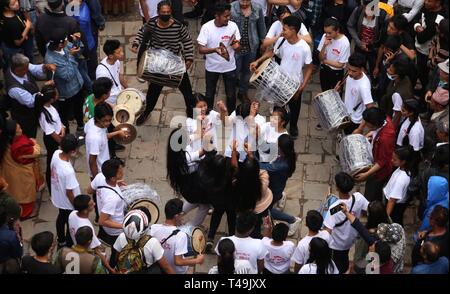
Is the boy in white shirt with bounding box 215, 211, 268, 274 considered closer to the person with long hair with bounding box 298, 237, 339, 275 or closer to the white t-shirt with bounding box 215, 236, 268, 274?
the white t-shirt with bounding box 215, 236, 268, 274

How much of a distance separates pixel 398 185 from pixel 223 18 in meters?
3.30

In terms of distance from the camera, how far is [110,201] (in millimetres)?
8828

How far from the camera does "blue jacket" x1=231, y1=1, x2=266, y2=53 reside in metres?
11.3

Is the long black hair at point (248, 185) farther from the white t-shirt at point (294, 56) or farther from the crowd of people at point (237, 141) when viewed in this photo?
the white t-shirt at point (294, 56)

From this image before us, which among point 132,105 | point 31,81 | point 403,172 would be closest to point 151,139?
point 132,105

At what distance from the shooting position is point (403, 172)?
9133 millimetres

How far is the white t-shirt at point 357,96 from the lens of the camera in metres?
10.3

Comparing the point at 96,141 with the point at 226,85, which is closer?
the point at 96,141

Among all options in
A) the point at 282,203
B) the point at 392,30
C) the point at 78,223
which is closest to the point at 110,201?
the point at 78,223

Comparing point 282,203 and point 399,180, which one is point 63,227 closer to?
point 282,203

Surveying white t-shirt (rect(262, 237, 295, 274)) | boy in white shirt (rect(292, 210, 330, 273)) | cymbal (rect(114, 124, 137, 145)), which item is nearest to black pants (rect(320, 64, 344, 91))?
cymbal (rect(114, 124, 137, 145))

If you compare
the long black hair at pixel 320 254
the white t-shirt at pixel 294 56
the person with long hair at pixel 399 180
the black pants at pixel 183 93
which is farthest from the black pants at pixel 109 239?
the white t-shirt at pixel 294 56

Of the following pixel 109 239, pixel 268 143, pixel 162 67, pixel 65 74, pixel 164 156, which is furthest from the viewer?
pixel 164 156

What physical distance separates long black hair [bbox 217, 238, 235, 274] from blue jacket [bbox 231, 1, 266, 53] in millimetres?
4117
